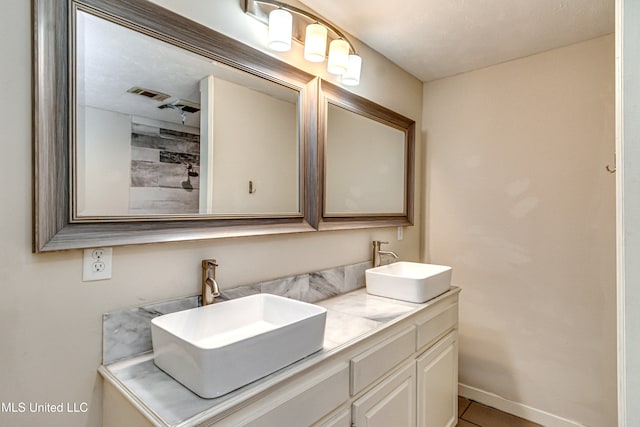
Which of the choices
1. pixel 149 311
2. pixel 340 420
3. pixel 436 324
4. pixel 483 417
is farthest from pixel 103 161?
pixel 483 417

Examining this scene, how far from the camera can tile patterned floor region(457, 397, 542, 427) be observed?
220 centimetres

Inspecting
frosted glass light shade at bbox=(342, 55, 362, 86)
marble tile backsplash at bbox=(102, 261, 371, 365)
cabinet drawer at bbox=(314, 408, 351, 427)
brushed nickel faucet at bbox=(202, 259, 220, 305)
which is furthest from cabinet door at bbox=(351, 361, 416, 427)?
frosted glass light shade at bbox=(342, 55, 362, 86)

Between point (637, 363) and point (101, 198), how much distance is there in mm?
1621

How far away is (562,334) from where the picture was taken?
217cm

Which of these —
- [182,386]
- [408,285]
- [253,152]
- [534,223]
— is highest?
[253,152]

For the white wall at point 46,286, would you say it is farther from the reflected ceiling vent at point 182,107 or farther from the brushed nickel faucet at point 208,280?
the reflected ceiling vent at point 182,107

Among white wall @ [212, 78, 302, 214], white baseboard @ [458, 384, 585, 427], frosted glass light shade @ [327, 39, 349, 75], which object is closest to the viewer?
white wall @ [212, 78, 302, 214]

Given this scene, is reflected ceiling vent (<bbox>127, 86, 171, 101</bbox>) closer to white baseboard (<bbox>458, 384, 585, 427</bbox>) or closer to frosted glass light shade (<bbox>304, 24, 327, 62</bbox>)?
frosted glass light shade (<bbox>304, 24, 327, 62</bbox>)

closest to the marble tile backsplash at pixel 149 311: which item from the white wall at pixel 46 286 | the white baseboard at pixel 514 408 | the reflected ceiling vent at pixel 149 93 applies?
the white wall at pixel 46 286

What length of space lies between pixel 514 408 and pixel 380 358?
5.19ft

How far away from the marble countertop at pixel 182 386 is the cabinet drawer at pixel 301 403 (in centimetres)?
4

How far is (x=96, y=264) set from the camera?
1.06 m

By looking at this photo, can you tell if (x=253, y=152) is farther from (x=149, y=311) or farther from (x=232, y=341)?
(x=232, y=341)

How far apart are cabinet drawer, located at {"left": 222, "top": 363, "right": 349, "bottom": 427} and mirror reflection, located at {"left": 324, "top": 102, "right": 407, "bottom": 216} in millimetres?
900
